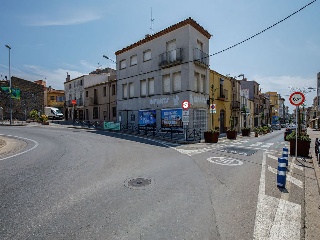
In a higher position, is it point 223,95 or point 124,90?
point 124,90

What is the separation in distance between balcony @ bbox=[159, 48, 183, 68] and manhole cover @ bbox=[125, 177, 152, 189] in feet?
50.1

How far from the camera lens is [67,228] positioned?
3.39 m

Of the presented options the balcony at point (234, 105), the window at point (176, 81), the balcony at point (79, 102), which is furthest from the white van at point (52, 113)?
the balcony at point (234, 105)

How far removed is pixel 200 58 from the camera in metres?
20.2

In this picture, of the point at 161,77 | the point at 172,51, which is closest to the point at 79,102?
the point at 161,77

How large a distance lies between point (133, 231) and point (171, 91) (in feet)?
57.6

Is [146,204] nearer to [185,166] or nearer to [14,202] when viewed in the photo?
[14,202]

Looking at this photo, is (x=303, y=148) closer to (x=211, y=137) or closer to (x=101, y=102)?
(x=211, y=137)

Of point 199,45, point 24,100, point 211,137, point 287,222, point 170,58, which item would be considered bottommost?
point 287,222

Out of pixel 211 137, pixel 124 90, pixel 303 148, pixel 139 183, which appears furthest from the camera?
pixel 124 90

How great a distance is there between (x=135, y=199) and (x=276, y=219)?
2902mm

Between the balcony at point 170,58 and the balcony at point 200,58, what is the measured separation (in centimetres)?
141

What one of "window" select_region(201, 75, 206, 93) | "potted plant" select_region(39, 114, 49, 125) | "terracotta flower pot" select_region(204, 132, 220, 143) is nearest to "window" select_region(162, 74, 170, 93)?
"window" select_region(201, 75, 206, 93)

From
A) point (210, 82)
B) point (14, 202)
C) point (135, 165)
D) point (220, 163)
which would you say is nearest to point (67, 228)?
point (14, 202)
